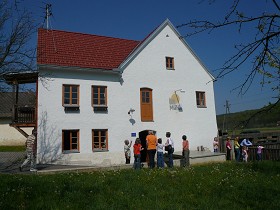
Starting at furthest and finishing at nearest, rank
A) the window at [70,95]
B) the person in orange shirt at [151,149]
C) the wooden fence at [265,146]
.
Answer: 1. the wooden fence at [265,146]
2. the window at [70,95]
3. the person in orange shirt at [151,149]

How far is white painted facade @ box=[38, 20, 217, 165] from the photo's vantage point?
19328 millimetres

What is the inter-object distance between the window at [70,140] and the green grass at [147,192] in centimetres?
876

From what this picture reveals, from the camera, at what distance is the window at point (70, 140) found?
64.4 feet

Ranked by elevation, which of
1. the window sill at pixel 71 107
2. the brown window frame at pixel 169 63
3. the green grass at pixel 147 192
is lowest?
the green grass at pixel 147 192

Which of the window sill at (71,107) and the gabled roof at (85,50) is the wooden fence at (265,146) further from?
the window sill at (71,107)

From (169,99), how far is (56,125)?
9093 mm

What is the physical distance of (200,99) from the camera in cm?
2577

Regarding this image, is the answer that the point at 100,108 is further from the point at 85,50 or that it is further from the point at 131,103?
the point at 85,50

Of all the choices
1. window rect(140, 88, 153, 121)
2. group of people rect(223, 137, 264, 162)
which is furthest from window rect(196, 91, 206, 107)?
window rect(140, 88, 153, 121)

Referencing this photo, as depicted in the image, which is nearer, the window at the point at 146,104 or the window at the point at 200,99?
the window at the point at 146,104

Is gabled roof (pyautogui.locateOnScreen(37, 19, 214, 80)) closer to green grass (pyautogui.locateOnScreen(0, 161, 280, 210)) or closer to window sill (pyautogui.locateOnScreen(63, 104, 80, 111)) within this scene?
window sill (pyautogui.locateOnScreen(63, 104, 80, 111))

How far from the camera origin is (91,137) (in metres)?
20.4

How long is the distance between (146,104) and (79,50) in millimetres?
6467

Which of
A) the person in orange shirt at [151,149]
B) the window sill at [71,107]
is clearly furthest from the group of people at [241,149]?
the window sill at [71,107]
